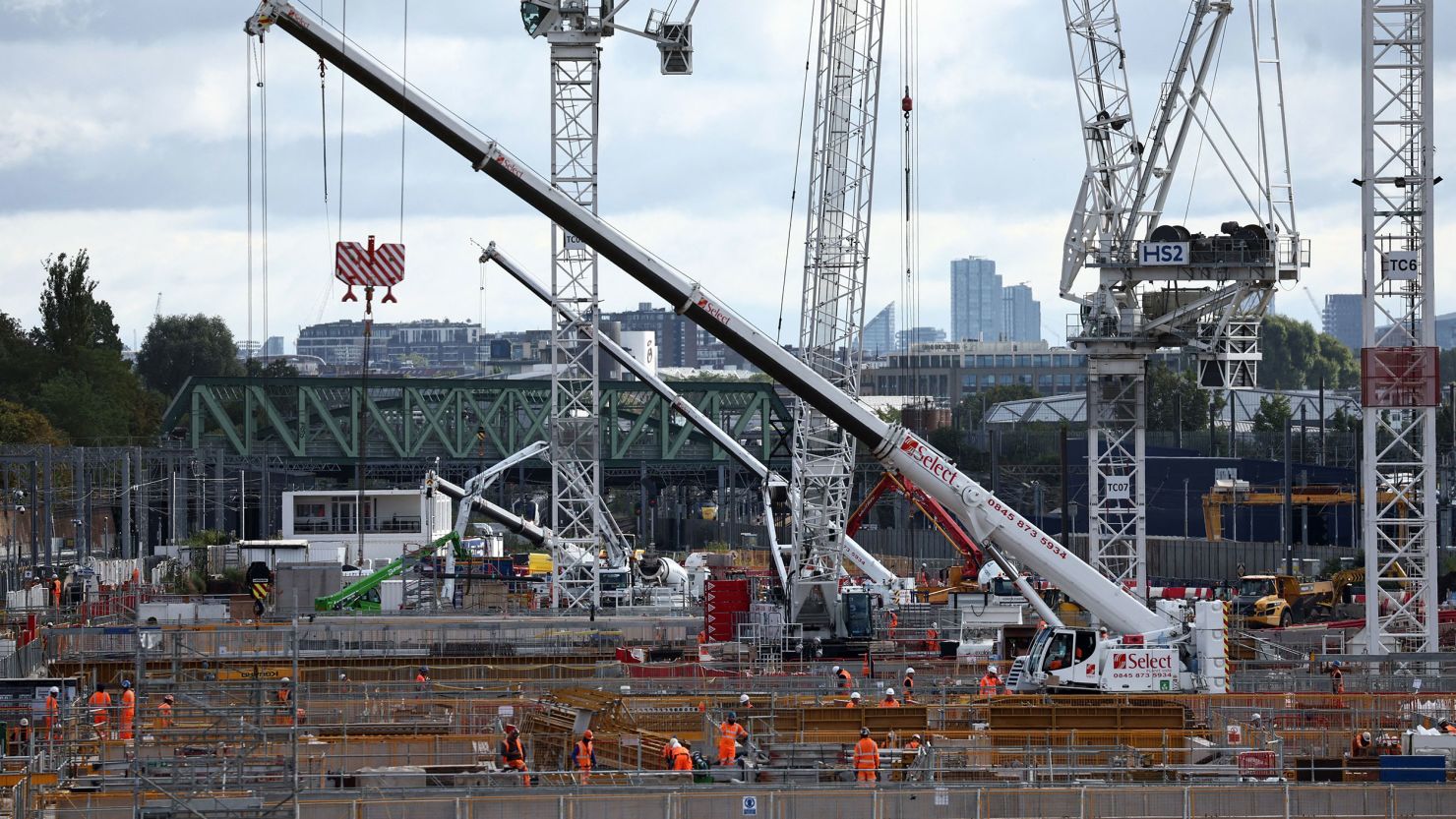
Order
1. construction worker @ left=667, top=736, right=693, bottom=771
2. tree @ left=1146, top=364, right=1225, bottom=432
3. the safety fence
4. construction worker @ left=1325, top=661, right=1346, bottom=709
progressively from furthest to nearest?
1. tree @ left=1146, top=364, right=1225, bottom=432
2. construction worker @ left=1325, top=661, right=1346, bottom=709
3. construction worker @ left=667, top=736, right=693, bottom=771
4. the safety fence

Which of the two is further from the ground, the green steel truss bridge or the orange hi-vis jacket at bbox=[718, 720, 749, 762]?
the green steel truss bridge

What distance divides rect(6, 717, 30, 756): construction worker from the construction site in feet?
0.56

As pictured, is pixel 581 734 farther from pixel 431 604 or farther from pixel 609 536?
pixel 609 536

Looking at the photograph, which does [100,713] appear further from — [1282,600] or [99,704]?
[1282,600]

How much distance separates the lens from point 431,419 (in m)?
141

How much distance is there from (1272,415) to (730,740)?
14516cm

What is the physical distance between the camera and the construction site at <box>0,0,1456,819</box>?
1242 inches

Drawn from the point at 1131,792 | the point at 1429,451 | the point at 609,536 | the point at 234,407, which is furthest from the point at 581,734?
the point at 234,407

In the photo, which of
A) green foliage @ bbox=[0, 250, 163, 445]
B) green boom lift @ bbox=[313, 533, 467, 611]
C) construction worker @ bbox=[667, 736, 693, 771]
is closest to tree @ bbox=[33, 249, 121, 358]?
green foliage @ bbox=[0, 250, 163, 445]

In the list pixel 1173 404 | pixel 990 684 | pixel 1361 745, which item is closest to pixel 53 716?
pixel 990 684

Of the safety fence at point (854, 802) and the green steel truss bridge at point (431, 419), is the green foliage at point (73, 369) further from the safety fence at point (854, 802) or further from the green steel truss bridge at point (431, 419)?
the safety fence at point (854, 802)

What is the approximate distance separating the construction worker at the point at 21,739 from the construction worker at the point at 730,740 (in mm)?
11613

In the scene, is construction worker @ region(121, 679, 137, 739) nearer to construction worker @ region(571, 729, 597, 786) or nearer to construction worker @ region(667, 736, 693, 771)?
construction worker @ region(571, 729, 597, 786)

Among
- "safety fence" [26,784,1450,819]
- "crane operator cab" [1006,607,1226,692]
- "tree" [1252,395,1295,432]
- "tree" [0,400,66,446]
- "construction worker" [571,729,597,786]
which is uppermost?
"tree" [1252,395,1295,432]
